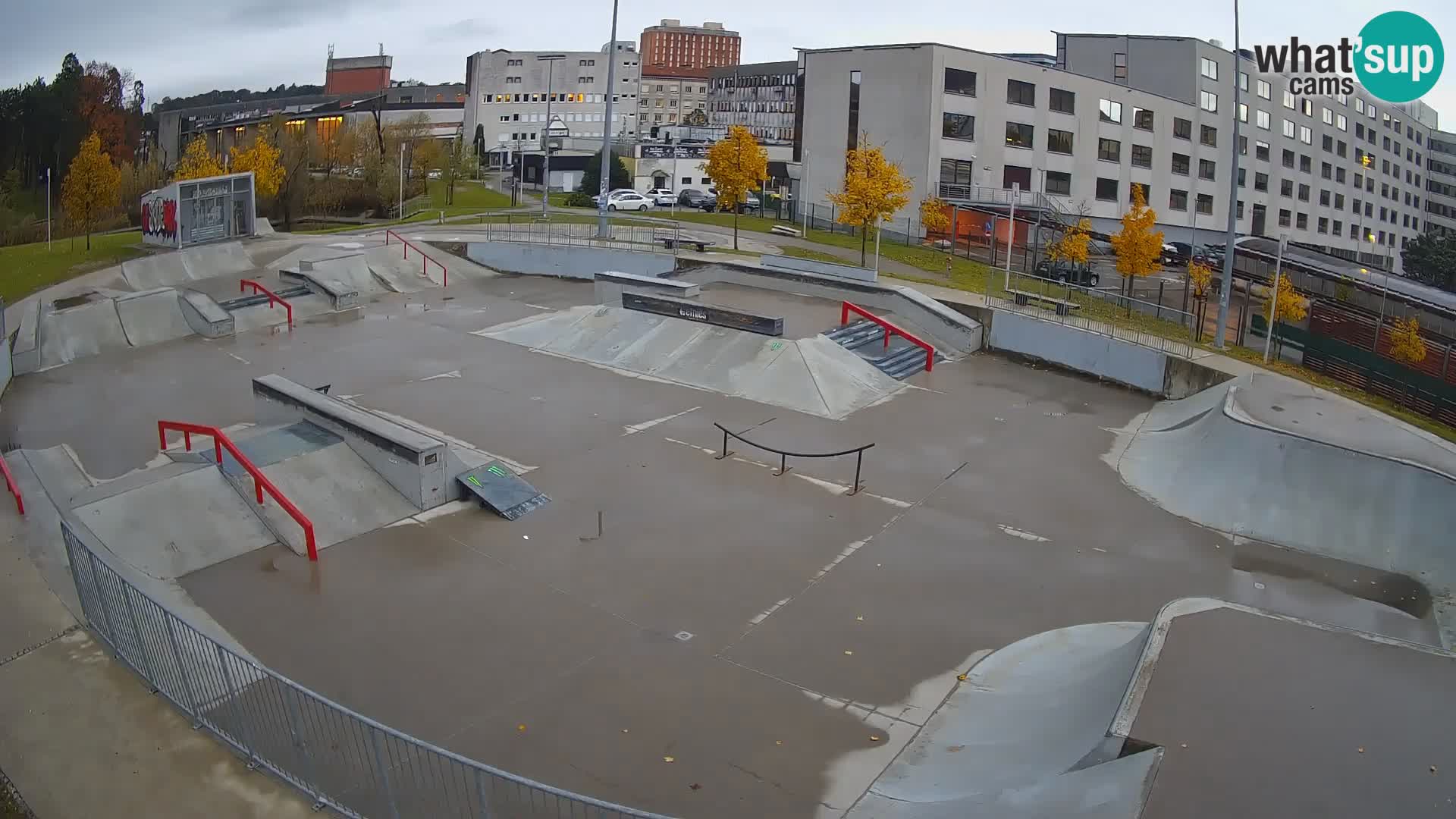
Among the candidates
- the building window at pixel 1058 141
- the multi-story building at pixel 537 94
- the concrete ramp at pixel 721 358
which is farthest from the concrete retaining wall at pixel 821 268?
the multi-story building at pixel 537 94

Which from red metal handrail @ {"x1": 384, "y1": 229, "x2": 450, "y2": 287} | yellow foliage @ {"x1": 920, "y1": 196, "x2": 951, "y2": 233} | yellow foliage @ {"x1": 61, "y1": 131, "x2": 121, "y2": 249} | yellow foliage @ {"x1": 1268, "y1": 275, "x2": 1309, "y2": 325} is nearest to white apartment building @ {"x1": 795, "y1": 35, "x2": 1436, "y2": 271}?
yellow foliage @ {"x1": 920, "y1": 196, "x2": 951, "y2": 233}

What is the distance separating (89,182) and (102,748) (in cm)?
3307

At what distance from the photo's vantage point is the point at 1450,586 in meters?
14.5

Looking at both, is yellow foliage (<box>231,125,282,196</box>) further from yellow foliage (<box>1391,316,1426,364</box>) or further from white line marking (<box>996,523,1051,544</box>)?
yellow foliage (<box>1391,316,1426,364</box>)

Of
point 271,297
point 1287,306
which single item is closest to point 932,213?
point 1287,306

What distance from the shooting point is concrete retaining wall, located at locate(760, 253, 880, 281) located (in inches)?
1238

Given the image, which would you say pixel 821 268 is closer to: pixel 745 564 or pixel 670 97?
pixel 745 564

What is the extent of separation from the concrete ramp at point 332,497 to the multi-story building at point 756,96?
145 meters

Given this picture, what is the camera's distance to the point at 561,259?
3772cm

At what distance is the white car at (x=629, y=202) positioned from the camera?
58791 mm

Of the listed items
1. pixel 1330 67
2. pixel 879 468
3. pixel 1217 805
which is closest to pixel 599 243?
pixel 879 468

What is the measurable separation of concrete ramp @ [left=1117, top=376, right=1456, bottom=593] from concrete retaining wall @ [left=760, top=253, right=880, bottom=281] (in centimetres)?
1250

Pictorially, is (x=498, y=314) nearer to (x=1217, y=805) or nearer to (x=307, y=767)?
(x=307, y=767)

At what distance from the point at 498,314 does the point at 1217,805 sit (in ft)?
85.7
